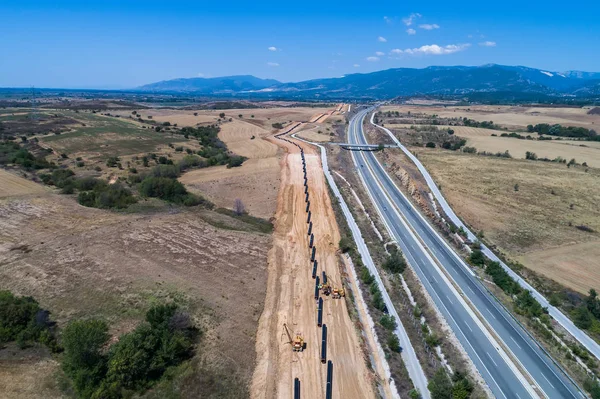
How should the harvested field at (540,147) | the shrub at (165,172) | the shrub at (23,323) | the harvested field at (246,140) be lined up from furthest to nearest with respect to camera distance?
the harvested field at (246,140)
the harvested field at (540,147)
the shrub at (165,172)
the shrub at (23,323)

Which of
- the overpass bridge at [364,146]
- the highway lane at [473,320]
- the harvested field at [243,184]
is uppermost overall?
the overpass bridge at [364,146]

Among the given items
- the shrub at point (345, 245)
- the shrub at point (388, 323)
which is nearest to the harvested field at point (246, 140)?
the shrub at point (345, 245)

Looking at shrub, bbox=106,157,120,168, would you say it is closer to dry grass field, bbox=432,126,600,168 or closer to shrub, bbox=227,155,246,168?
shrub, bbox=227,155,246,168

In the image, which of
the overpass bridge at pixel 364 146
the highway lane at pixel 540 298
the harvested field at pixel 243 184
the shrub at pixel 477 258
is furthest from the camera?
the overpass bridge at pixel 364 146

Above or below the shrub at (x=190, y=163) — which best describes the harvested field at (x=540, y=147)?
above

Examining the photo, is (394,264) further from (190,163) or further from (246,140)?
(246,140)

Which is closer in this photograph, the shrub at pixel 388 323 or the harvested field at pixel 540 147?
the shrub at pixel 388 323

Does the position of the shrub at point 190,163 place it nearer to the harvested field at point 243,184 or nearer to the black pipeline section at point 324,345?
the harvested field at point 243,184

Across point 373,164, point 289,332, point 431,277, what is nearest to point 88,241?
point 289,332

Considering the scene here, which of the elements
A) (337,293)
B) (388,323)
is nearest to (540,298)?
(388,323)
